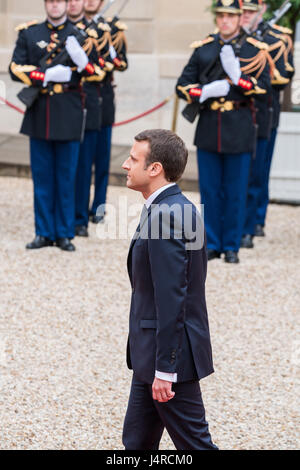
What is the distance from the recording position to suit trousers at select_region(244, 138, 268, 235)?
725 centimetres

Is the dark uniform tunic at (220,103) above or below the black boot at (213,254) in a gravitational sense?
above

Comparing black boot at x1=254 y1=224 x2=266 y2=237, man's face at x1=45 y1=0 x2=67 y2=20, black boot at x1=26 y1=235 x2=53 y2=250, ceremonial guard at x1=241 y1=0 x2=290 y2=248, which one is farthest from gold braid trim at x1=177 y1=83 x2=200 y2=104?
black boot at x1=254 y1=224 x2=266 y2=237

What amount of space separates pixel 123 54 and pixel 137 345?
17.7 ft

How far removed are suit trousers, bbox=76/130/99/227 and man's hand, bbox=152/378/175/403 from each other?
4.72 m

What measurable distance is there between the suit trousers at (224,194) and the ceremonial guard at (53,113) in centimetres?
104

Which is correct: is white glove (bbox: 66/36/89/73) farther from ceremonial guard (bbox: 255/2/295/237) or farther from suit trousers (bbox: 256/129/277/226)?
suit trousers (bbox: 256/129/277/226)

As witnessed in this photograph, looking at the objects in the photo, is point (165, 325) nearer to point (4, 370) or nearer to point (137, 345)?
point (137, 345)

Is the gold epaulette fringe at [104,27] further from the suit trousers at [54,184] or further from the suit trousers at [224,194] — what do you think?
the suit trousers at [224,194]

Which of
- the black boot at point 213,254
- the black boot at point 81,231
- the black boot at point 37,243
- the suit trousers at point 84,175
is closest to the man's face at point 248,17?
the suit trousers at point 84,175

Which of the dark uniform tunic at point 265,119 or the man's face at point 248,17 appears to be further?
the dark uniform tunic at point 265,119

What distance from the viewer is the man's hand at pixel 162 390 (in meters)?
2.69

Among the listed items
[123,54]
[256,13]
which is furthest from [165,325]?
[123,54]
